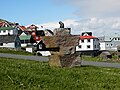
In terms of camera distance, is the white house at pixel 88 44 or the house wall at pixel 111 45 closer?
the white house at pixel 88 44

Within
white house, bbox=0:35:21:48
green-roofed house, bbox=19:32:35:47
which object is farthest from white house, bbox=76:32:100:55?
white house, bbox=0:35:21:48

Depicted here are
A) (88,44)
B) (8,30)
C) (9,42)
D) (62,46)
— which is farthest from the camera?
(8,30)

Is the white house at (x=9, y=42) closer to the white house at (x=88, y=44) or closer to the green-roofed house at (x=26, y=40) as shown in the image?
the green-roofed house at (x=26, y=40)

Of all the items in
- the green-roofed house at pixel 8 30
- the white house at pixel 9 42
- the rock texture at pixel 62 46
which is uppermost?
the green-roofed house at pixel 8 30

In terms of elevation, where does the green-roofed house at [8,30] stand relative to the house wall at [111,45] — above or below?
above

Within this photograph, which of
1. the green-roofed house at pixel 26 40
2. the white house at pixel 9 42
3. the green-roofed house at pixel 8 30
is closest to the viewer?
the white house at pixel 9 42

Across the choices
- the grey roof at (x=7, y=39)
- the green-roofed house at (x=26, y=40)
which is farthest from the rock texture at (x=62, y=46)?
the green-roofed house at (x=26, y=40)

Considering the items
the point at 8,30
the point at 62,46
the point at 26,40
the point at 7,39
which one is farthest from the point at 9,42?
the point at 62,46

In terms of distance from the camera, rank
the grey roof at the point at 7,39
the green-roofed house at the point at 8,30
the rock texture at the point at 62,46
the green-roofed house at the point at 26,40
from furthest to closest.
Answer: the green-roofed house at the point at 8,30, the green-roofed house at the point at 26,40, the grey roof at the point at 7,39, the rock texture at the point at 62,46

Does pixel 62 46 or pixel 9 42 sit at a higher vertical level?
pixel 9 42

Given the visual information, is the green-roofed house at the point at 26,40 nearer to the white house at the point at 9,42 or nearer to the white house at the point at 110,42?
the white house at the point at 9,42

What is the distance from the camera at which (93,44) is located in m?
134

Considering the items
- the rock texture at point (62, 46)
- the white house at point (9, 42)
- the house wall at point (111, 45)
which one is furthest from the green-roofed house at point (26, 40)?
the rock texture at point (62, 46)

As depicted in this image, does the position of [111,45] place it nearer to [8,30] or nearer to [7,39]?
[8,30]
